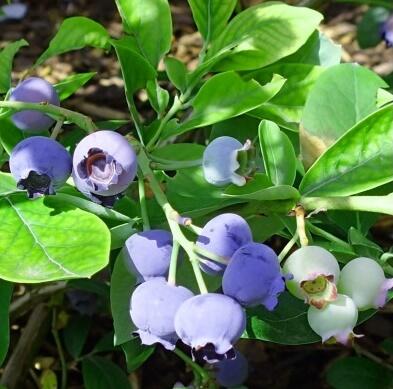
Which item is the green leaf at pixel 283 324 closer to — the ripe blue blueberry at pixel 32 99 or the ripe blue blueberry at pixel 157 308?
the ripe blue blueberry at pixel 157 308

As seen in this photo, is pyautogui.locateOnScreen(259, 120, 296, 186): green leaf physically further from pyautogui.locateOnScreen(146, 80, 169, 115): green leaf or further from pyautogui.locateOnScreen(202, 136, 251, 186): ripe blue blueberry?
pyautogui.locateOnScreen(146, 80, 169, 115): green leaf

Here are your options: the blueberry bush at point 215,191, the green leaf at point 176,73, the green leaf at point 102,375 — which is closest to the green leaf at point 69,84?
the blueberry bush at point 215,191

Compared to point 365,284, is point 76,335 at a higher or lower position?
lower

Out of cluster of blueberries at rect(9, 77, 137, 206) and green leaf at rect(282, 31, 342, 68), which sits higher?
cluster of blueberries at rect(9, 77, 137, 206)

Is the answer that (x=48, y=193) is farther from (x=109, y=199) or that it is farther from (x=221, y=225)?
(x=221, y=225)

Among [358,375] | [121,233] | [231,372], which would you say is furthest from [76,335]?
[121,233]

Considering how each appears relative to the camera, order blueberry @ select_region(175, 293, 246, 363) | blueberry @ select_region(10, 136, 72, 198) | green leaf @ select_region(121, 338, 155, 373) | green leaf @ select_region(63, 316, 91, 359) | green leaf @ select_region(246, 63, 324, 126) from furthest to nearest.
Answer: green leaf @ select_region(63, 316, 91, 359) → green leaf @ select_region(246, 63, 324, 126) → green leaf @ select_region(121, 338, 155, 373) → blueberry @ select_region(10, 136, 72, 198) → blueberry @ select_region(175, 293, 246, 363)

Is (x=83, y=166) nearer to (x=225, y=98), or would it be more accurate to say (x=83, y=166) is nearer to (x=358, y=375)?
(x=225, y=98)

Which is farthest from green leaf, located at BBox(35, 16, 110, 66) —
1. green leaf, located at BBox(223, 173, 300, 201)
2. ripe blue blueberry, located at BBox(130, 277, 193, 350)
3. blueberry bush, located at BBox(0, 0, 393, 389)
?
ripe blue blueberry, located at BBox(130, 277, 193, 350)
